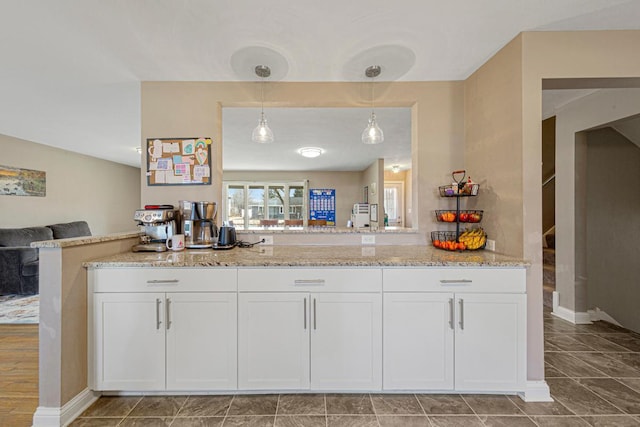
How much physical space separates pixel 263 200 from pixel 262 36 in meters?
5.86

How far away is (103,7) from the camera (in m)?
1.50

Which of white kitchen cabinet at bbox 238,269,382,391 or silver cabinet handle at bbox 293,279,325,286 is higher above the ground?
silver cabinet handle at bbox 293,279,325,286

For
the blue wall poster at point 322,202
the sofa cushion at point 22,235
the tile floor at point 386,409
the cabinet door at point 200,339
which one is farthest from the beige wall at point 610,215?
the sofa cushion at point 22,235

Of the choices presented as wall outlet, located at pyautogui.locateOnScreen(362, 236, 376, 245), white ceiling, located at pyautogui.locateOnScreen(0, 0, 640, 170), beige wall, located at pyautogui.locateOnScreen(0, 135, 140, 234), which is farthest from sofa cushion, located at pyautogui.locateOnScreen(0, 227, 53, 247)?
wall outlet, located at pyautogui.locateOnScreen(362, 236, 376, 245)

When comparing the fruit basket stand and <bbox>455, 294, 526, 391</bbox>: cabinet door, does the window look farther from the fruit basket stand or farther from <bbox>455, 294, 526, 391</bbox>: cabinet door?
<bbox>455, 294, 526, 391</bbox>: cabinet door

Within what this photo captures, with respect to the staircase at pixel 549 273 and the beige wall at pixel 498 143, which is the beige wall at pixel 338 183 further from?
the beige wall at pixel 498 143

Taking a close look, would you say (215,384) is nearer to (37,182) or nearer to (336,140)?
(336,140)

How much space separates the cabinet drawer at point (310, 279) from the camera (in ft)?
5.34

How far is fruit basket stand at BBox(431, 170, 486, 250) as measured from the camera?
1.97 meters

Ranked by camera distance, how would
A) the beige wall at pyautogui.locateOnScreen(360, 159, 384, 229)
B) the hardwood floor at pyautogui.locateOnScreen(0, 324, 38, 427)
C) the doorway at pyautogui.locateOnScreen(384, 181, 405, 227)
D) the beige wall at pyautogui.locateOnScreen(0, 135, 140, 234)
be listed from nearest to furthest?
the hardwood floor at pyautogui.locateOnScreen(0, 324, 38, 427) < the beige wall at pyautogui.locateOnScreen(0, 135, 140, 234) < the beige wall at pyautogui.locateOnScreen(360, 159, 384, 229) < the doorway at pyautogui.locateOnScreen(384, 181, 405, 227)

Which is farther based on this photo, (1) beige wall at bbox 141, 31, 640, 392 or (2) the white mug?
(2) the white mug

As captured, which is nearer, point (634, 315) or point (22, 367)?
point (22, 367)

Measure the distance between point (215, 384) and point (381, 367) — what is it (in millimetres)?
1016

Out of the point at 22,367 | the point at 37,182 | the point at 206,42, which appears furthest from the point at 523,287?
the point at 37,182
